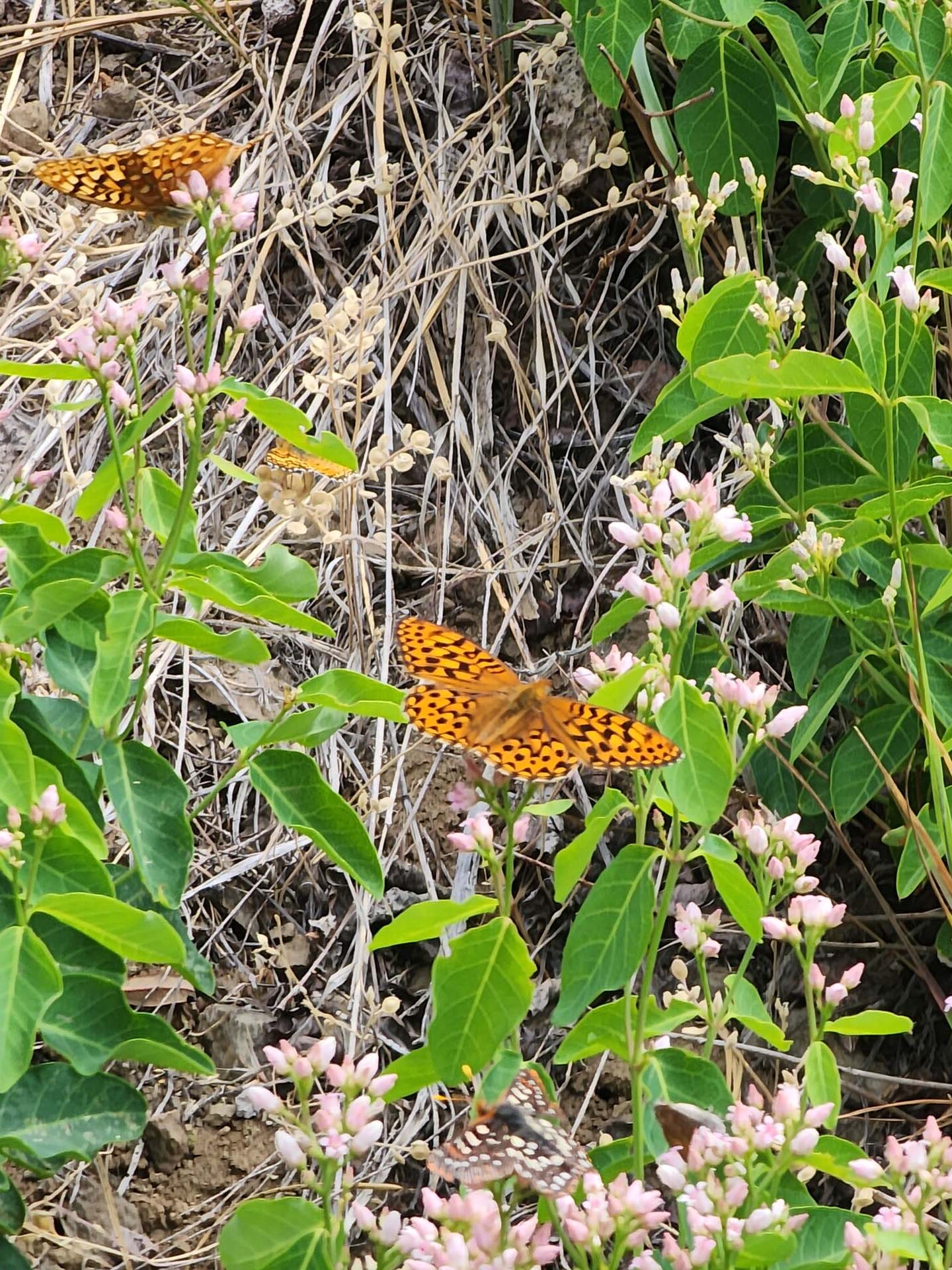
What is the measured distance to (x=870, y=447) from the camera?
1994 millimetres

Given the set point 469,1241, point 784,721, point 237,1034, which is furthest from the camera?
point 237,1034

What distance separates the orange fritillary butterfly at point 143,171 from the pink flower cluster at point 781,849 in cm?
86

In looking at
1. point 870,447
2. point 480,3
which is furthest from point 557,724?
point 480,3

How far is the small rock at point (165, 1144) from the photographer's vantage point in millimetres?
2123

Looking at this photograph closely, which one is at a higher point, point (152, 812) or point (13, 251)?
point (13, 251)

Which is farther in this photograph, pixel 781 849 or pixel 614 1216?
pixel 781 849

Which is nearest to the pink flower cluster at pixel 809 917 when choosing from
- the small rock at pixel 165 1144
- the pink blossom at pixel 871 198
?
the pink blossom at pixel 871 198

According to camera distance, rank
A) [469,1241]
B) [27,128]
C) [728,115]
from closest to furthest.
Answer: [469,1241], [728,115], [27,128]

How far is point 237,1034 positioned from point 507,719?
37.1 inches

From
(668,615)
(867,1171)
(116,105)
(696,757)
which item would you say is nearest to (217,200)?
(668,615)

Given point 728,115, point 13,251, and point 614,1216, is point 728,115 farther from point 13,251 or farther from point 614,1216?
point 614,1216

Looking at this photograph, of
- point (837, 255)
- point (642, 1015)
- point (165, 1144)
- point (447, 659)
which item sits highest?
point (837, 255)

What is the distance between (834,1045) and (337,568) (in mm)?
1055

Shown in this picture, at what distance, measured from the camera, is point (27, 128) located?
2971mm
